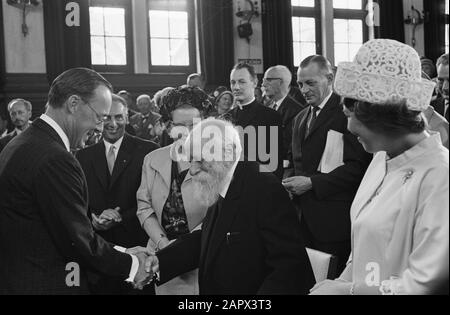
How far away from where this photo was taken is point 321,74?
4.19 metres

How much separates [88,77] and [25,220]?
0.70m

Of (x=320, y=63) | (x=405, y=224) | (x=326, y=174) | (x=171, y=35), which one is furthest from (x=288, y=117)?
(x=171, y=35)

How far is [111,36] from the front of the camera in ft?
35.1

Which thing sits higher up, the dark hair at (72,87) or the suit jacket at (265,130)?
the dark hair at (72,87)

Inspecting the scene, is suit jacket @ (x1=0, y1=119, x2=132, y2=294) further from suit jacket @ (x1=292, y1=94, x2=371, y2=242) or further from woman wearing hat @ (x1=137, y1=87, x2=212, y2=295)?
suit jacket @ (x1=292, y1=94, x2=371, y2=242)

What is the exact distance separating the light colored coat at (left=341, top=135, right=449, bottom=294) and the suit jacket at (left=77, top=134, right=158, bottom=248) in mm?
2008

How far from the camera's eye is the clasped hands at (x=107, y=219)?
3.82 m

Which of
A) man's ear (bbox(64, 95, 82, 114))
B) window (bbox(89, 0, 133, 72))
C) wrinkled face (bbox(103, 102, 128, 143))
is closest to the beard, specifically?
man's ear (bbox(64, 95, 82, 114))

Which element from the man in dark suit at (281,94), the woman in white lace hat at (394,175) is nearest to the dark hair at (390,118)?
the woman in white lace hat at (394,175)

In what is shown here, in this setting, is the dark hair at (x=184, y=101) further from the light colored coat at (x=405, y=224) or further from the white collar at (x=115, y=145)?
the light colored coat at (x=405, y=224)

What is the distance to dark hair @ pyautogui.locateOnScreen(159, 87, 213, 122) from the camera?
3574mm

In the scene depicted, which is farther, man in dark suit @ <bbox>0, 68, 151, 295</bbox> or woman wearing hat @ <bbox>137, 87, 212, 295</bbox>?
woman wearing hat @ <bbox>137, 87, 212, 295</bbox>

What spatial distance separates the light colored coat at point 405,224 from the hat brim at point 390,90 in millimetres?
138
